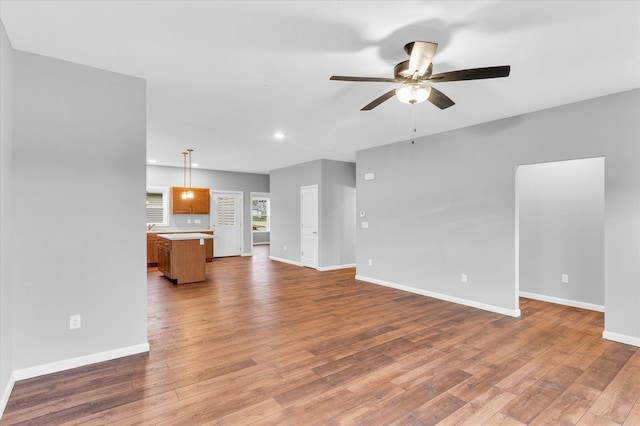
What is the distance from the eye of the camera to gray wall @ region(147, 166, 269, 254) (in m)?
8.68

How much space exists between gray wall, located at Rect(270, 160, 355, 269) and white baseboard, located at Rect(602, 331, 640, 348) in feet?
16.6

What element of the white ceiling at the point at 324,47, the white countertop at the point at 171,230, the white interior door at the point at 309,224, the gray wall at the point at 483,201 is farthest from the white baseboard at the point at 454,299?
the white countertop at the point at 171,230

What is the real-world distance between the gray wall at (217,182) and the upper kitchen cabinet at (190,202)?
8.9 inches

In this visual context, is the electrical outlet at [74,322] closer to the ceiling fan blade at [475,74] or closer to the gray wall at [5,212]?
the gray wall at [5,212]

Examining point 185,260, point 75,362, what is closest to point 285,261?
point 185,260

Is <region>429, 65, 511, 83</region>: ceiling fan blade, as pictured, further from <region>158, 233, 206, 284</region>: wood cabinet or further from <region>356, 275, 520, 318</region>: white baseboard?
<region>158, 233, 206, 284</region>: wood cabinet

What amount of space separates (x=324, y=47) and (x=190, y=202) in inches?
297

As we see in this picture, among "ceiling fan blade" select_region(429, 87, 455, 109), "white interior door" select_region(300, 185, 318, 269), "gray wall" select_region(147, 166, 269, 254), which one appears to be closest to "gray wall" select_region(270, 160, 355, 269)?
"white interior door" select_region(300, 185, 318, 269)

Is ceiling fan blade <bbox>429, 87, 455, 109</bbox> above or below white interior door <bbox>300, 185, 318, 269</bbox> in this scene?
above

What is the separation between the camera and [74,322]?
2721 mm

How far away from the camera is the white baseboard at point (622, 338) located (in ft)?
10.8

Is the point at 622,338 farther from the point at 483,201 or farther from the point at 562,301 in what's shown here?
the point at 483,201

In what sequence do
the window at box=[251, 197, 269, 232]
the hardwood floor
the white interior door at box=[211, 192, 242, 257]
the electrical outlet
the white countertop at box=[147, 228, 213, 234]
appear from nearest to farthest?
the hardwood floor → the electrical outlet → the white countertop at box=[147, 228, 213, 234] → the white interior door at box=[211, 192, 242, 257] → the window at box=[251, 197, 269, 232]

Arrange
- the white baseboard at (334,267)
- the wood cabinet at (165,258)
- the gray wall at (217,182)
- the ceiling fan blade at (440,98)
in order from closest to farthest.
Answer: the ceiling fan blade at (440,98) → the wood cabinet at (165,258) → the white baseboard at (334,267) → the gray wall at (217,182)
